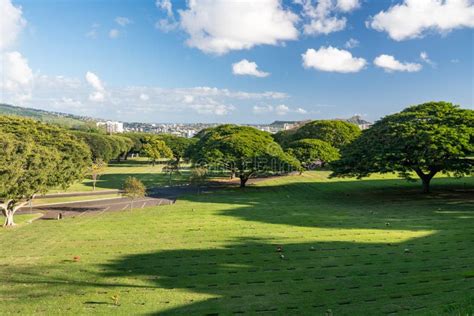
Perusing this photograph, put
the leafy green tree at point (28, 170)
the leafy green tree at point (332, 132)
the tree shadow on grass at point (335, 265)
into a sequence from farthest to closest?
the leafy green tree at point (332, 132)
the leafy green tree at point (28, 170)
the tree shadow on grass at point (335, 265)

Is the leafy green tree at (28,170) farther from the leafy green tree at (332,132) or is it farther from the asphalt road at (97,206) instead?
the leafy green tree at (332,132)

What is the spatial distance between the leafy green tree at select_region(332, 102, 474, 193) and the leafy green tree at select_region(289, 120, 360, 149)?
36587 millimetres

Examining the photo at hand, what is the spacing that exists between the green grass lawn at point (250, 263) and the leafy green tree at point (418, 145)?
181 inches

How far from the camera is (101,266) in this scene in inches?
544

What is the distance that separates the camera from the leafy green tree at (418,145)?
2870 centimetres

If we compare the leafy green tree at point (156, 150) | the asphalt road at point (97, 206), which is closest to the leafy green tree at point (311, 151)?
the asphalt road at point (97, 206)

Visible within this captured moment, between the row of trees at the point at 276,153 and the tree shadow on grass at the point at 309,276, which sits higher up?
the row of trees at the point at 276,153

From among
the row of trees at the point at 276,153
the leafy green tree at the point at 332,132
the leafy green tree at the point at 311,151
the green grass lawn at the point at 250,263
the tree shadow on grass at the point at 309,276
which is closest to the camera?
the tree shadow on grass at the point at 309,276

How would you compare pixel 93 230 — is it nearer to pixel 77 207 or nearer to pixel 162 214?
pixel 162 214

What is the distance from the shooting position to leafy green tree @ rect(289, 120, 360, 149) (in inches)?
2830

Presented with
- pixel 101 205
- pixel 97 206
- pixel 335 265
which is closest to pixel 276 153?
pixel 101 205

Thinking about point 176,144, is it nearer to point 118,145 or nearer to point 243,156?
point 118,145

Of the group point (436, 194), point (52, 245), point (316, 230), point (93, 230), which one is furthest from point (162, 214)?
point (436, 194)

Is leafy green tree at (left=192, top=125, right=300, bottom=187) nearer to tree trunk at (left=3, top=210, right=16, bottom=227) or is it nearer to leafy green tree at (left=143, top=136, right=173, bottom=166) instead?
tree trunk at (left=3, top=210, right=16, bottom=227)
